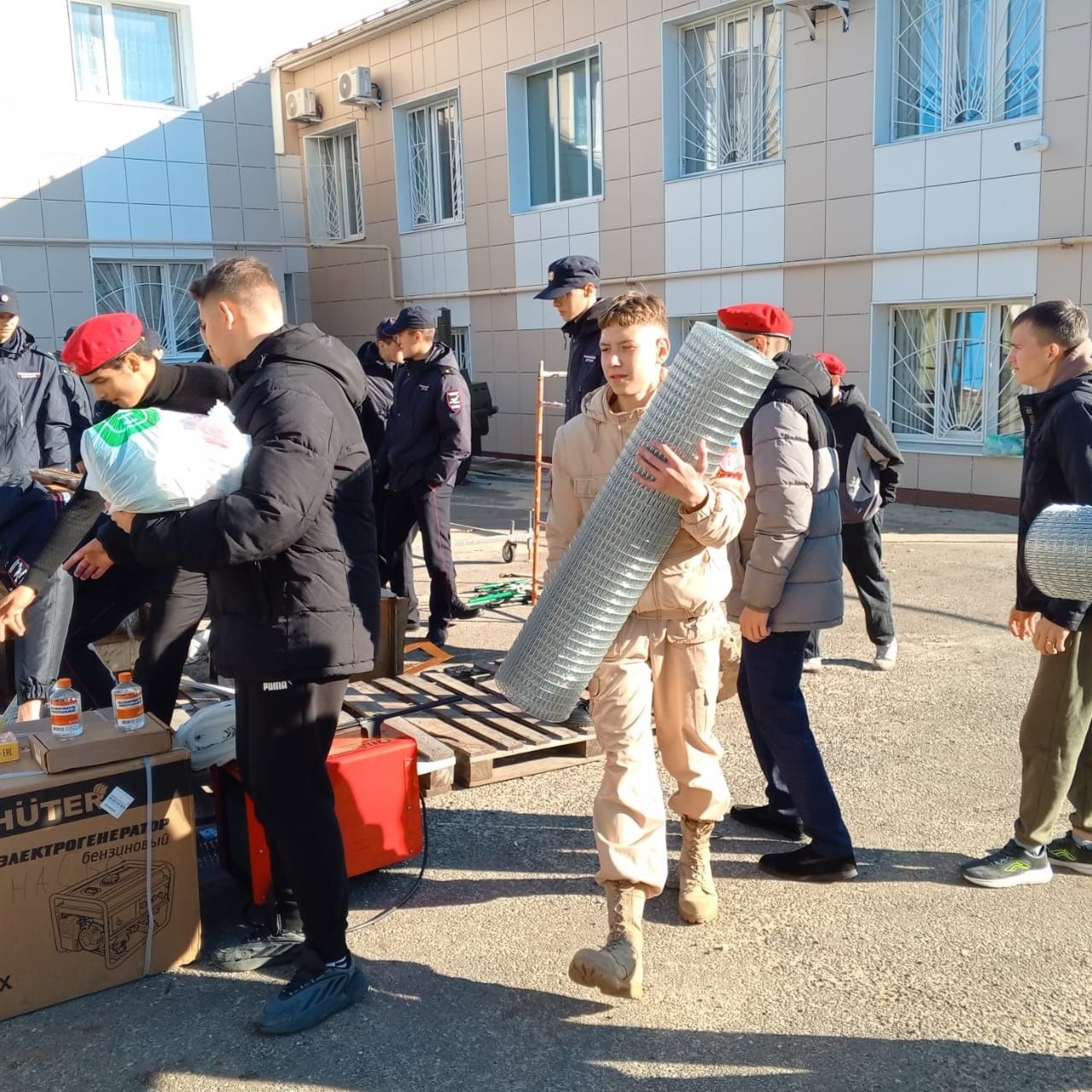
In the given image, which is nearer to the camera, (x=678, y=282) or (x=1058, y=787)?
(x=1058, y=787)

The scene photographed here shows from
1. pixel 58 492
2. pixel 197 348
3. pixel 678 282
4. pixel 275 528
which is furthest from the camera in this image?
pixel 197 348

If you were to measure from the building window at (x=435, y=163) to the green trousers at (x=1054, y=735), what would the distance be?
1447 centimetres

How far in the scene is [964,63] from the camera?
10977 millimetres

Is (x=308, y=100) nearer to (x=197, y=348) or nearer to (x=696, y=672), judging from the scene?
(x=197, y=348)

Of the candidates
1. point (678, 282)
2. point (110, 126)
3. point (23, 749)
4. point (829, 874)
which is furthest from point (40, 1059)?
point (110, 126)

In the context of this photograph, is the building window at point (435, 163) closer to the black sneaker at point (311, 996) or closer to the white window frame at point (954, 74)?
the white window frame at point (954, 74)

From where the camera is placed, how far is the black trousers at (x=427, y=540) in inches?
272

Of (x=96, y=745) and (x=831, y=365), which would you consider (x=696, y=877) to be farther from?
(x=831, y=365)

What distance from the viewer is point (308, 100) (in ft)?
61.3

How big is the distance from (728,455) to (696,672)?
26.1 inches

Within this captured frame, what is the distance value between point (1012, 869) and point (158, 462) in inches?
118

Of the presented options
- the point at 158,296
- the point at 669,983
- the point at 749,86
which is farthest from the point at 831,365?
the point at 158,296

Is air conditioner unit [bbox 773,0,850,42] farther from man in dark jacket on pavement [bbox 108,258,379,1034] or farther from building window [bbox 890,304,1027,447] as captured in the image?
man in dark jacket on pavement [bbox 108,258,379,1034]

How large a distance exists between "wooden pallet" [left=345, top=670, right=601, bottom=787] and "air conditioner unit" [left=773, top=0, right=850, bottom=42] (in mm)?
9046
